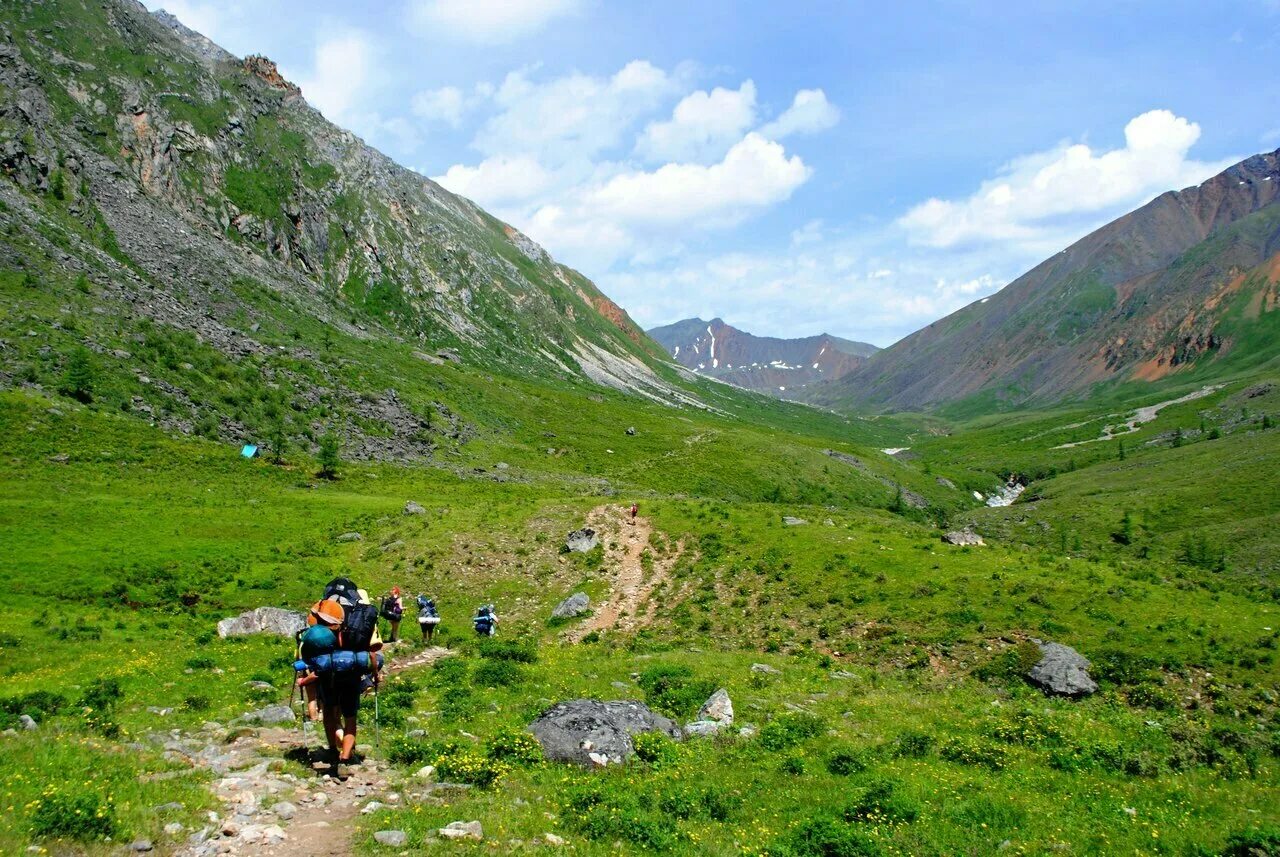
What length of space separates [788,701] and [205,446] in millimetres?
60987

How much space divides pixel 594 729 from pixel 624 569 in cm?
2429

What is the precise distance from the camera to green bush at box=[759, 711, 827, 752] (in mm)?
17375

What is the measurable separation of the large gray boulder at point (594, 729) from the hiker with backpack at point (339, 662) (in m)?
4.36

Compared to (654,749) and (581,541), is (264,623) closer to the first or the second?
(581,541)

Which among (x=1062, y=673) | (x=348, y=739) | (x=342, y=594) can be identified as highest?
(x=342, y=594)

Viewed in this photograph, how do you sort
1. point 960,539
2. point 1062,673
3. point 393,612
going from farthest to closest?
point 960,539 → point 393,612 → point 1062,673

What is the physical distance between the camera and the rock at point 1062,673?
23.8 m

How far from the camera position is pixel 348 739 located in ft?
46.3

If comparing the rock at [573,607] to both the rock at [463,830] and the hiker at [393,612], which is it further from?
the rock at [463,830]

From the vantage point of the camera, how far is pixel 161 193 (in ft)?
412

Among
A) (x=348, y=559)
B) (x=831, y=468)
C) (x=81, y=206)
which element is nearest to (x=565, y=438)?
(x=831, y=468)

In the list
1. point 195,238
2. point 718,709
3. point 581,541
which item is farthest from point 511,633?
point 195,238

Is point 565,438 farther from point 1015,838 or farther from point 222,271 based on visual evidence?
point 1015,838

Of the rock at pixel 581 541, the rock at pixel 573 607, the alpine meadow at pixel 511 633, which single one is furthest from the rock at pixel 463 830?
the rock at pixel 581 541
